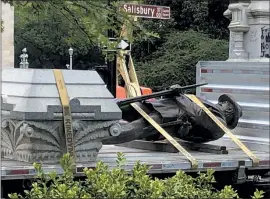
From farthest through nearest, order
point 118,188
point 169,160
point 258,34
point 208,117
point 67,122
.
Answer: point 258,34 < point 208,117 < point 169,160 < point 67,122 < point 118,188

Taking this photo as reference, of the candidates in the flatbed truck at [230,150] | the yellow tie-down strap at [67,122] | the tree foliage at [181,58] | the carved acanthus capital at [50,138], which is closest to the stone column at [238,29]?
the flatbed truck at [230,150]

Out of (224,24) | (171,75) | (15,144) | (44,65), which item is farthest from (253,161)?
(44,65)

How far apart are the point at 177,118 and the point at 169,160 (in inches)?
36.0

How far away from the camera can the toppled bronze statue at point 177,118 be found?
24.6 ft

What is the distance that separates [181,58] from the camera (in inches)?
1095

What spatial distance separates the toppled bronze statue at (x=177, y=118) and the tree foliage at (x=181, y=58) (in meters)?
18.8

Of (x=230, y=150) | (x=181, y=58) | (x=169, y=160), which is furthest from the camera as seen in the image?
(x=181, y=58)

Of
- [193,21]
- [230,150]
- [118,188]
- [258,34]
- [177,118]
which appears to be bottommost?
[230,150]

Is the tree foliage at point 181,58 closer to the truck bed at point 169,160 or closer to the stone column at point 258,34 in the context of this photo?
the stone column at point 258,34

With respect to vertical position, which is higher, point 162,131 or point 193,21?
point 193,21

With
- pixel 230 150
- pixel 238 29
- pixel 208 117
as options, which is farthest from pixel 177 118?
pixel 238 29

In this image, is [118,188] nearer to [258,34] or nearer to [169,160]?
[169,160]

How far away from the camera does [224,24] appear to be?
30.0 meters

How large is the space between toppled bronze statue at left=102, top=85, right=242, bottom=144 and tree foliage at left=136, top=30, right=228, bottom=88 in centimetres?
1880
